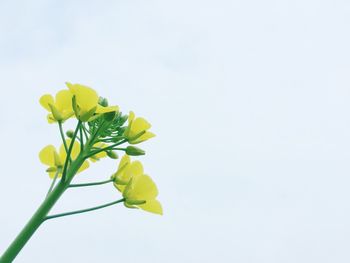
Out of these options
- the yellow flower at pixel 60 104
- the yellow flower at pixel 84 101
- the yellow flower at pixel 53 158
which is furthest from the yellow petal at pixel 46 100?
the yellow flower at pixel 53 158

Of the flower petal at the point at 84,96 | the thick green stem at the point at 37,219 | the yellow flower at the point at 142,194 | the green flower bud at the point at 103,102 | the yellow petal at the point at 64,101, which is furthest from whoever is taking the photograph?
the green flower bud at the point at 103,102

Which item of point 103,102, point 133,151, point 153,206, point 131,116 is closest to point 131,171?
point 133,151

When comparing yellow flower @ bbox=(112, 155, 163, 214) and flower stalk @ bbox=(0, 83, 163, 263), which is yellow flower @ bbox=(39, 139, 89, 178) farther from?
yellow flower @ bbox=(112, 155, 163, 214)

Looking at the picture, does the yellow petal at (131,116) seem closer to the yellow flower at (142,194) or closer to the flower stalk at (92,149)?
the flower stalk at (92,149)

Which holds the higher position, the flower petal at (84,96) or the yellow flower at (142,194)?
the flower petal at (84,96)

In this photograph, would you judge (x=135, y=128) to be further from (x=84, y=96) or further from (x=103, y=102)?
(x=84, y=96)

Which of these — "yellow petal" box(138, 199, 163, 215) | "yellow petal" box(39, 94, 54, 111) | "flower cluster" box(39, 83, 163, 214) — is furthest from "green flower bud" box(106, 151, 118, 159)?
"yellow petal" box(39, 94, 54, 111)

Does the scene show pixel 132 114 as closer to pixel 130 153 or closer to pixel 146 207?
pixel 130 153

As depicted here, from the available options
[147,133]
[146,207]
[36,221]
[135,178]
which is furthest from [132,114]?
[36,221]
